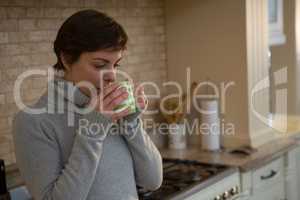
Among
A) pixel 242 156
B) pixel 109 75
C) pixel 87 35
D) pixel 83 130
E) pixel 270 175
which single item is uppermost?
pixel 87 35

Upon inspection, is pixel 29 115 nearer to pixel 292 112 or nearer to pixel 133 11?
pixel 133 11

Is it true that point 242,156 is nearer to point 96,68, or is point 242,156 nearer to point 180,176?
point 180,176

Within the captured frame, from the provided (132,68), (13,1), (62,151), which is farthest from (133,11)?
(62,151)

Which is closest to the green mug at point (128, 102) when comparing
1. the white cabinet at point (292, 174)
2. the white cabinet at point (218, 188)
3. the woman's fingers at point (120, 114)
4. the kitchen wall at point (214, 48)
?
the woman's fingers at point (120, 114)

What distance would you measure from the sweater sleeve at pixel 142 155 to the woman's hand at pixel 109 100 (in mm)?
124

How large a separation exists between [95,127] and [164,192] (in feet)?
2.68

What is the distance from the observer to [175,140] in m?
2.75

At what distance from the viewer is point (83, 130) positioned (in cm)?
122

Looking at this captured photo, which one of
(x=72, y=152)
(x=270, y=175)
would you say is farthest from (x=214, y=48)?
(x=72, y=152)

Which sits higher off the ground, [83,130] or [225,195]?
[83,130]

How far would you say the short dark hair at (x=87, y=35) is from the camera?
1247 millimetres

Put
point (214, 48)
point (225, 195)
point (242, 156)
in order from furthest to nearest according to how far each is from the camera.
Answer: point (214, 48) < point (242, 156) < point (225, 195)

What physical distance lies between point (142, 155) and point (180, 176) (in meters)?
0.82

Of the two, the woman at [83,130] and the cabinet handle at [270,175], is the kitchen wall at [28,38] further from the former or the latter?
the cabinet handle at [270,175]
